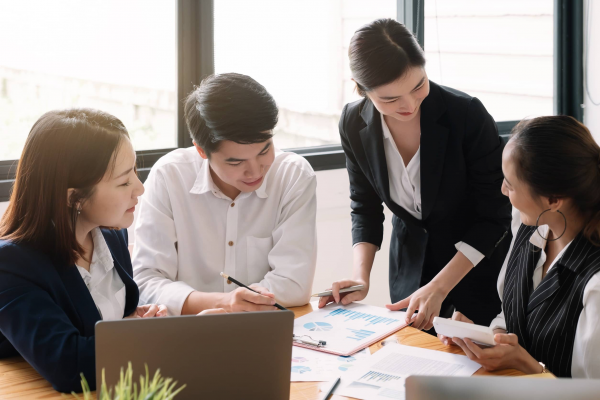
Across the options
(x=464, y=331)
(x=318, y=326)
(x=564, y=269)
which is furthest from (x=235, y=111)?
(x=564, y=269)

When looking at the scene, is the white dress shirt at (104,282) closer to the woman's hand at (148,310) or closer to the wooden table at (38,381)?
the woman's hand at (148,310)

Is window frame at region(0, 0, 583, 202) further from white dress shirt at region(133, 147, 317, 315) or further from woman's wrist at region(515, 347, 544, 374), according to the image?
woman's wrist at region(515, 347, 544, 374)

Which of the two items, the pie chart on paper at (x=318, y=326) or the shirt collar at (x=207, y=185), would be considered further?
the shirt collar at (x=207, y=185)

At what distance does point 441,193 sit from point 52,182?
118 cm

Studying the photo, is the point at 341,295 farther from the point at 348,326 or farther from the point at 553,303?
the point at 553,303

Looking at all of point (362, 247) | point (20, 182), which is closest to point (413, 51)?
point (362, 247)

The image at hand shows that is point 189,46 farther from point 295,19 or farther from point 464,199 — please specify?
point 464,199

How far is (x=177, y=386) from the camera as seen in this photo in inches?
35.3

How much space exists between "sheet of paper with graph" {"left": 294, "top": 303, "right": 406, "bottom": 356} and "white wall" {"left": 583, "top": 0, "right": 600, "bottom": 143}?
102 inches

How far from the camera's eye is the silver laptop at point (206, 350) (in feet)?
2.86

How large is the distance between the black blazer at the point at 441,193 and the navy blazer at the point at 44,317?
1.03 metres

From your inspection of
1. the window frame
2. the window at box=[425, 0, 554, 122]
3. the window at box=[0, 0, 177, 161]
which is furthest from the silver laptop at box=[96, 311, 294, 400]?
the window at box=[425, 0, 554, 122]

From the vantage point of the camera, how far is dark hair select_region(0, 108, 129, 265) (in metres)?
1.27

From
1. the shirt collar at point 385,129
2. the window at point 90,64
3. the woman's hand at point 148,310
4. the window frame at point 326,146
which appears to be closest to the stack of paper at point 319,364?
the woman's hand at point 148,310
